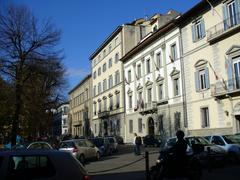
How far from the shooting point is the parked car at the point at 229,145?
64.2 ft

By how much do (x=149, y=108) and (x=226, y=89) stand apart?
16028 mm

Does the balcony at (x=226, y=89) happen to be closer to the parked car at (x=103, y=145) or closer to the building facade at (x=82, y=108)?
the parked car at (x=103, y=145)

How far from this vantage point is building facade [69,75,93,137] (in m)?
81.8

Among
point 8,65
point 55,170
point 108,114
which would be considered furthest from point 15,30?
point 108,114

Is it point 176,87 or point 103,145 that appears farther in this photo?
point 176,87

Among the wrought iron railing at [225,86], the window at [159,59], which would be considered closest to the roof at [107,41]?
the window at [159,59]

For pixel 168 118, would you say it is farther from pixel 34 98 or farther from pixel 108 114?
pixel 108 114

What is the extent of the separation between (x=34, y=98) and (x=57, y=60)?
481cm

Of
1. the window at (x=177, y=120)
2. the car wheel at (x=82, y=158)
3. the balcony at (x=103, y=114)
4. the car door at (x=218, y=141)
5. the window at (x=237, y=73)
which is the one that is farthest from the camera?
the balcony at (x=103, y=114)

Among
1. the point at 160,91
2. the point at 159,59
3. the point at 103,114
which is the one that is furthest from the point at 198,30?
the point at 103,114

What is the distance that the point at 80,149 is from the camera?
2408 cm

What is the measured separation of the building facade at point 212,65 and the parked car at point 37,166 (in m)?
23.7

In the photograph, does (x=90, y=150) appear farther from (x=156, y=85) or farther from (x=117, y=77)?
(x=117, y=77)

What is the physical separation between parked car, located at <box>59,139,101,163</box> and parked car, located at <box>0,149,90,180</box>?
54.1ft
